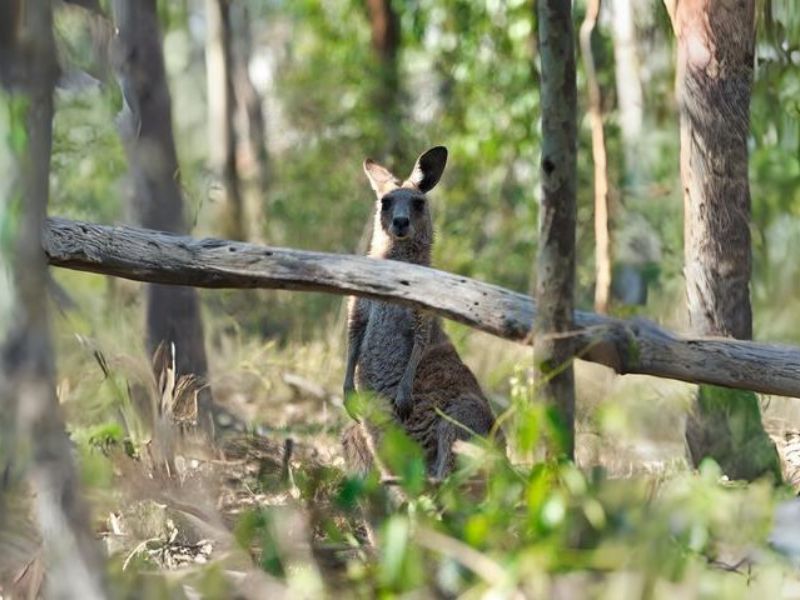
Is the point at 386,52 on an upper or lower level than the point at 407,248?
upper

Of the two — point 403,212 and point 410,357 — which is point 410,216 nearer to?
point 403,212

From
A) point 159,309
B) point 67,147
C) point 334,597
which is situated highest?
point 67,147

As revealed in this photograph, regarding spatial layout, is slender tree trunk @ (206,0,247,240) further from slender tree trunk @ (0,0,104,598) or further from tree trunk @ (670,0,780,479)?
slender tree trunk @ (0,0,104,598)

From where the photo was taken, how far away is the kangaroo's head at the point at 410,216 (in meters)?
8.06

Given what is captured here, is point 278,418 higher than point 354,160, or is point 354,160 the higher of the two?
point 354,160

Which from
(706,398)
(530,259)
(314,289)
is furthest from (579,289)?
(314,289)

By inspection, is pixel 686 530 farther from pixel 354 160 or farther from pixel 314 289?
pixel 354 160

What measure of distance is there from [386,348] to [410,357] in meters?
0.24

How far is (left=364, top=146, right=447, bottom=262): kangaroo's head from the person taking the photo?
26.5ft

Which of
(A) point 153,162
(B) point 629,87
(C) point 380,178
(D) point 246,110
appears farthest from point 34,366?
(D) point 246,110

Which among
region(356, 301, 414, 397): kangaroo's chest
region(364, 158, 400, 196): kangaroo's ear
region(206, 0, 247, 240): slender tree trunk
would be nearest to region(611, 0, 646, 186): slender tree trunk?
region(364, 158, 400, 196): kangaroo's ear

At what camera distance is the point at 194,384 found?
8578 millimetres

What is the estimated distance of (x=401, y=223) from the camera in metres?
8.01

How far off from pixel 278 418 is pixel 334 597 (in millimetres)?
5915
